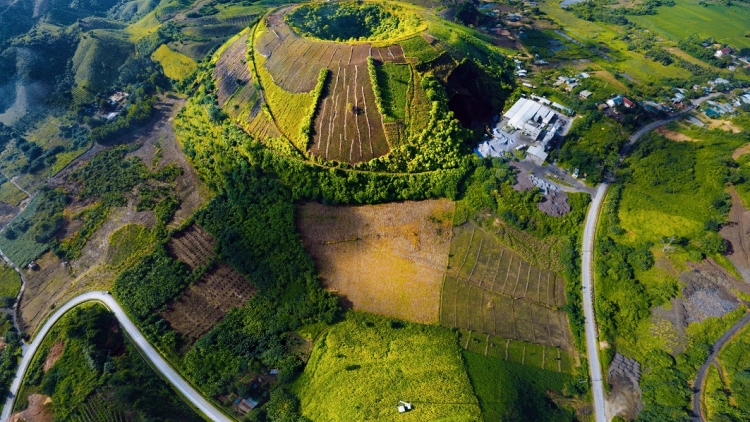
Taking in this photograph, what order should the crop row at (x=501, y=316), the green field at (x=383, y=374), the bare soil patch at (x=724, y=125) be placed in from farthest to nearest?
the bare soil patch at (x=724, y=125) < the crop row at (x=501, y=316) < the green field at (x=383, y=374)

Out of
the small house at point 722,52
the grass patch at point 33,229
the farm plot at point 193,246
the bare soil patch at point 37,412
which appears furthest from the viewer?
the small house at point 722,52

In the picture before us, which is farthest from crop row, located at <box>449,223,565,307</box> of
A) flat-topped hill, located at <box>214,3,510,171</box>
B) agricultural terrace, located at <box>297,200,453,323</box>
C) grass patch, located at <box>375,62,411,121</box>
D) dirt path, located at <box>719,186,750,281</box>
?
dirt path, located at <box>719,186,750,281</box>

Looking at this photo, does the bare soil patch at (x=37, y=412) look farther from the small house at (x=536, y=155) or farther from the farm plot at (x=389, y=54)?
the small house at (x=536, y=155)

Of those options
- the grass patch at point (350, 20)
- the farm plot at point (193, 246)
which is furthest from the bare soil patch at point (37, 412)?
the grass patch at point (350, 20)

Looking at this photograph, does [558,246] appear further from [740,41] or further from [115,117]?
[740,41]

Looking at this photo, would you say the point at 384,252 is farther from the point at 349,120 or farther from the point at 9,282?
the point at 9,282

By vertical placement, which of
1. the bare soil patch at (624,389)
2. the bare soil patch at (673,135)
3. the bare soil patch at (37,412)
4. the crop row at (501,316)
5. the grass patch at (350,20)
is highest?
the grass patch at (350,20)
